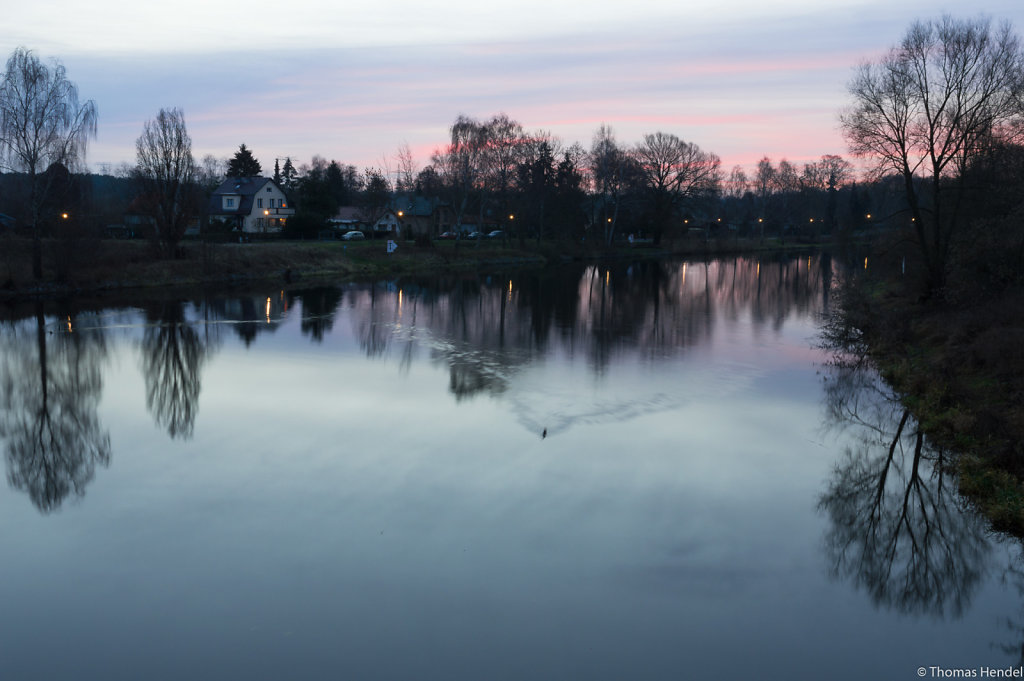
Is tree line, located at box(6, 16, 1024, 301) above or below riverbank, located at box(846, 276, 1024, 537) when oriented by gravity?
above

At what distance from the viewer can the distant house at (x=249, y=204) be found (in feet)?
251

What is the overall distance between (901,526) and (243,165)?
96.9m

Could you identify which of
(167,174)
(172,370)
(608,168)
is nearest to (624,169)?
(608,168)

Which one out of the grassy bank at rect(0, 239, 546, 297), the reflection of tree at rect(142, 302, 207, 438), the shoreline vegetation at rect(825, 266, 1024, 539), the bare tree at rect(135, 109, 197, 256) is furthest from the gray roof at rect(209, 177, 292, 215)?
the shoreline vegetation at rect(825, 266, 1024, 539)

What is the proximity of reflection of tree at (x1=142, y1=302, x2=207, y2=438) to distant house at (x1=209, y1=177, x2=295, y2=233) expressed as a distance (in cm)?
4797

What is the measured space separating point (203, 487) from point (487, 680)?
6.43m

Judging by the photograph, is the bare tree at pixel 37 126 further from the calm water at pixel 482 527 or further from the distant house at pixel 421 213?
the distant house at pixel 421 213

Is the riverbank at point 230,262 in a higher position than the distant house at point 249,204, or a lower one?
lower

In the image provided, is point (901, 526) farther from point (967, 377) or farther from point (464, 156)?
point (464, 156)

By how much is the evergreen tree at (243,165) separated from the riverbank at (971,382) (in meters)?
86.5

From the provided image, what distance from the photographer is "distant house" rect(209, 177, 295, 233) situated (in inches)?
3017

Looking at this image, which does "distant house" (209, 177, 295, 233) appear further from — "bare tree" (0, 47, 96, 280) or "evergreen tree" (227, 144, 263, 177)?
"bare tree" (0, 47, 96, 280)

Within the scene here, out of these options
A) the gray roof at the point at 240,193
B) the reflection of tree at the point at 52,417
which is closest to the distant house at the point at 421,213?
the gray roof at the point at 240,193

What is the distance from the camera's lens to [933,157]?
83.5ft
